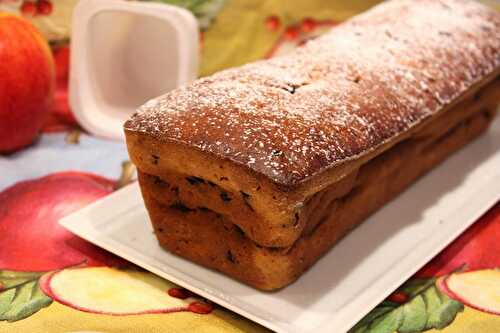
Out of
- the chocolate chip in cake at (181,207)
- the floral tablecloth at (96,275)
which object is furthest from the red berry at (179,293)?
the chocolate chip in cake at (181,207)

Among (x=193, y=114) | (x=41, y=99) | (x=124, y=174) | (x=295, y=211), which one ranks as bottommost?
(x=124, y=174)

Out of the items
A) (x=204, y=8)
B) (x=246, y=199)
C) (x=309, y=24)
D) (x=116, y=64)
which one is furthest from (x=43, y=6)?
(x=246, y=199)

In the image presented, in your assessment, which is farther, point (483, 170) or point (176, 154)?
point (483, 170)

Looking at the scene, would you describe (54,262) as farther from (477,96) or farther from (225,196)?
(477,96)

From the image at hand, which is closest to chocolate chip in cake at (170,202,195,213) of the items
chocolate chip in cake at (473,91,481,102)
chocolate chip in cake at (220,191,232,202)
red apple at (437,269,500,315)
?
chocolate chip in cake at (220,191,232,202)

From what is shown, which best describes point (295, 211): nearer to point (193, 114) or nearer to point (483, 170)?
point (193, 114)

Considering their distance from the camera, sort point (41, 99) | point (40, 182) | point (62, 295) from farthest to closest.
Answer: point (41, 99)
point (40, 182)
point (62, 295)

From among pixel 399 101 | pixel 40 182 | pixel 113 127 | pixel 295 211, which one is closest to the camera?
pixel 295 211

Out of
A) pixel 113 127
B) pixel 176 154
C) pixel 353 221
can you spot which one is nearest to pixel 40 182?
pixel 113 127
